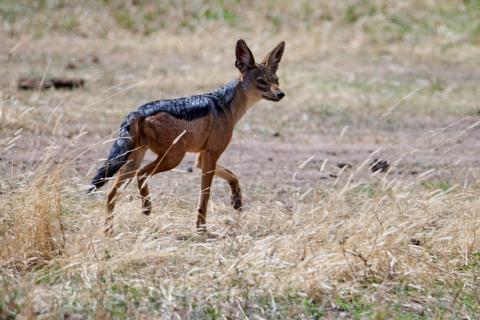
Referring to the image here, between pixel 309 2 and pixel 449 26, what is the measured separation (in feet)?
9.93

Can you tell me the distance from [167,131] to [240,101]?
107 centimetres

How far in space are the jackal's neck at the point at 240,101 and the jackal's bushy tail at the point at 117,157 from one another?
1182 mm

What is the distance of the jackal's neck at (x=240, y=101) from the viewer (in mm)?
7660

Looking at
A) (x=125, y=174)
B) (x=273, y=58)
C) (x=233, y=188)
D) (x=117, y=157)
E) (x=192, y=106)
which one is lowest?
(x=233, y=188)

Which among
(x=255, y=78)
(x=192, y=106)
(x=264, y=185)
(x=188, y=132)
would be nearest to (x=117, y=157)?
(x=188, y=132)

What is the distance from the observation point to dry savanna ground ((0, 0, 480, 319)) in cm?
586

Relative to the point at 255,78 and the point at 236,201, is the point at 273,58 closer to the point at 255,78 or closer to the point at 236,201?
the point at 255,78

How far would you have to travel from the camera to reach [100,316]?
17.5 ft

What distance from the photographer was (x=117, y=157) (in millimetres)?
6605

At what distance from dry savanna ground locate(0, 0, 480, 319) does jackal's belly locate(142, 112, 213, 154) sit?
0.35 metres

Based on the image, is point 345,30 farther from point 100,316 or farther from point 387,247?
point 100,316

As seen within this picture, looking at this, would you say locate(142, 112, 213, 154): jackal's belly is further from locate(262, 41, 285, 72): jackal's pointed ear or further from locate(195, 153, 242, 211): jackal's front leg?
locate(262, 41, 285, 72): jackal's pointed ear

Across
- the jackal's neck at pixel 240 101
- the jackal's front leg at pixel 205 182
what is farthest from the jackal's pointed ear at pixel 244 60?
the jackal's front leg at pixel 205 182

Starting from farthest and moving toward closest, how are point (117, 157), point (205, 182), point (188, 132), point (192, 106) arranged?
point (205, 182), point (192, 106), point (188, 132), point (117, 157)
